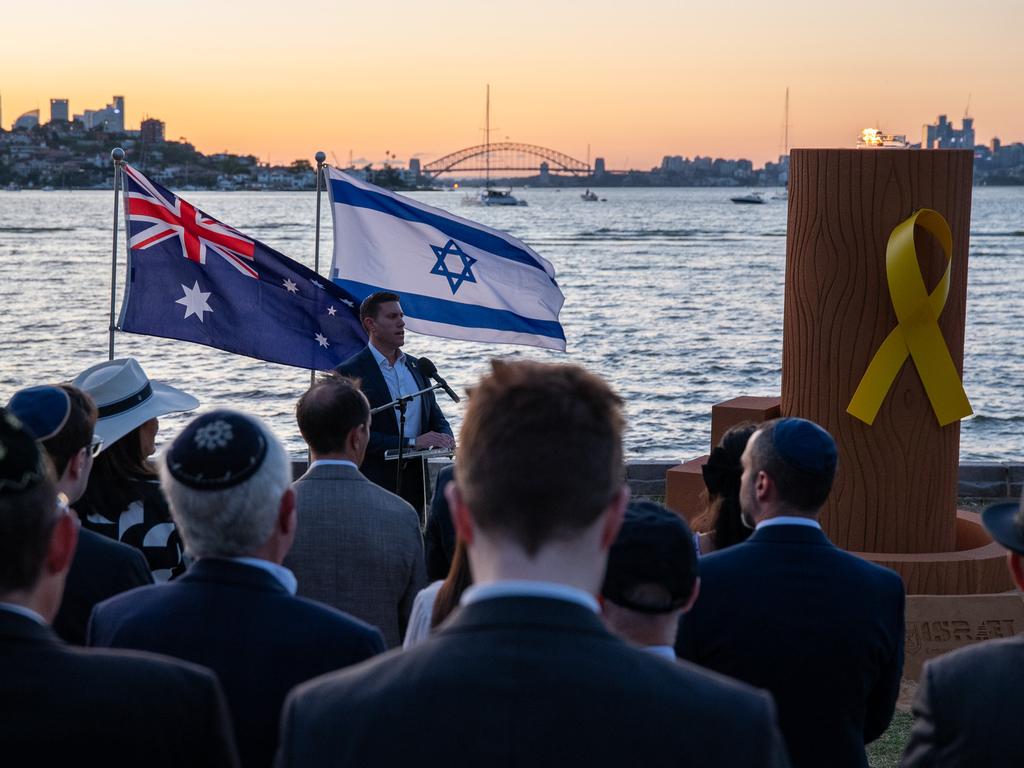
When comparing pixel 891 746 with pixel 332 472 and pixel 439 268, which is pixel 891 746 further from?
pixel 439 268

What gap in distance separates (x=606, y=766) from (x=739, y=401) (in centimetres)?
641

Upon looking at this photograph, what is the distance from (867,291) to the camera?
683 centimetres

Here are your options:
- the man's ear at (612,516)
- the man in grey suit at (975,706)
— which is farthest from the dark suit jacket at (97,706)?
the man in grey suit at (975,706)

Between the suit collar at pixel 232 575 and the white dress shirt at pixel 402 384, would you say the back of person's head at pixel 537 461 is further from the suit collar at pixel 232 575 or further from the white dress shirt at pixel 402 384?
the white dress shirt at pixel 402 384

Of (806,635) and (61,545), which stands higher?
(61,545)

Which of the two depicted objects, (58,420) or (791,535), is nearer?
(791,535)

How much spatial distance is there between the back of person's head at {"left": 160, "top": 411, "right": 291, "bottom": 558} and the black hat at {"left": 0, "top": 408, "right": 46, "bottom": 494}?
41 centimetres

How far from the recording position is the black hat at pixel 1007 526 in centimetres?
257

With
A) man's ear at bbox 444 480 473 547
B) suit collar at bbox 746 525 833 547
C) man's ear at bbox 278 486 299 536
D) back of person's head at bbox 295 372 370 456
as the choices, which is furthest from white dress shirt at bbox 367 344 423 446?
man's ear at bbox 444 480 473 547

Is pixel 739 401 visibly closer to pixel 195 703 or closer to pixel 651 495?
pixel 651 495

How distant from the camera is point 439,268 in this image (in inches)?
378

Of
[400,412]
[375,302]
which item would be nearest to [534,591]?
[400,412]

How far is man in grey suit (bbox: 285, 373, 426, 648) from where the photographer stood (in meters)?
4.31

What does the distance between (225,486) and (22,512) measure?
0.52m
